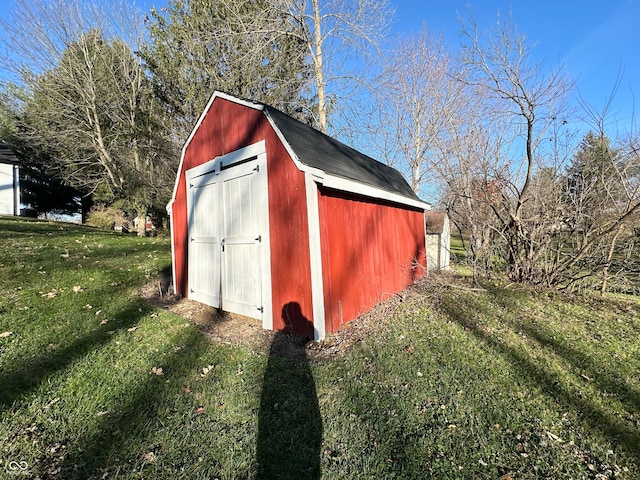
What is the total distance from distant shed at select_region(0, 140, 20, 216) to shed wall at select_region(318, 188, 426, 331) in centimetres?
2457

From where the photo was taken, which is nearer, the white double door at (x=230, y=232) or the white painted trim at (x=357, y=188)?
the white painted trim at (x=357, y=188)

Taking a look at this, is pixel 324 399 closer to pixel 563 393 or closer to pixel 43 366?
pixel 563 393

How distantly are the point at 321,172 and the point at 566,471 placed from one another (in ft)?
12.7

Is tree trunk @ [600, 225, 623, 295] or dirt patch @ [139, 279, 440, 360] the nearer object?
dirt patch @ [139, 279, 440, 360]

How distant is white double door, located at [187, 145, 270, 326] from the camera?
5.04 meters

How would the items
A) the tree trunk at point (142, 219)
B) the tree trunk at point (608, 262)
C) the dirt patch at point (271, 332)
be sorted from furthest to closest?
the tree trunk at point (142, 219) < the tree trunk at point (608, 262) < the dirt patch at point (271, 332)

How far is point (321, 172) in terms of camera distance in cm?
439

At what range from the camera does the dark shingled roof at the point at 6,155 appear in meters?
19.3

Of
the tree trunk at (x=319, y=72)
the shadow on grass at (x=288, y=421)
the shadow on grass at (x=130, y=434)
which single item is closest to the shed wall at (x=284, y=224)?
the shadow on grass at (x=288, y=421)

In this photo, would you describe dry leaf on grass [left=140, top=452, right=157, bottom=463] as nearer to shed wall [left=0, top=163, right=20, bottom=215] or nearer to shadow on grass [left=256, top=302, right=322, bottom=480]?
shadow on grass [left=256, top=302, right=322, bottom=480]

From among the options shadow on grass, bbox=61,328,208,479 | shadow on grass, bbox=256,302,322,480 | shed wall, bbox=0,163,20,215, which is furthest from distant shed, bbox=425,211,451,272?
shed wall, bbox=0,163,20,215

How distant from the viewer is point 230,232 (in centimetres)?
558

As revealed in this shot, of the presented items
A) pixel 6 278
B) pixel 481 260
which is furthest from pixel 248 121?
pixel 481 260

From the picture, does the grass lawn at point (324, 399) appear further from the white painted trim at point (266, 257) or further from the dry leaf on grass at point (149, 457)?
the white painted trim at point (266, 257)
